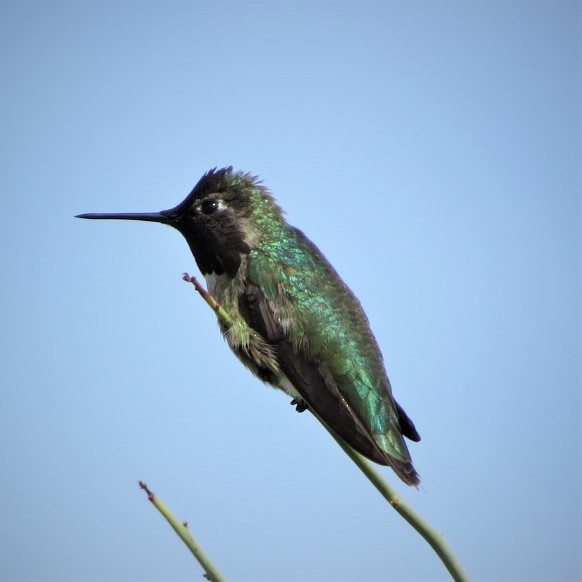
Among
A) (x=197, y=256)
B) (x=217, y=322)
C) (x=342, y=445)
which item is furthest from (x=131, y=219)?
(x=342, y=445)

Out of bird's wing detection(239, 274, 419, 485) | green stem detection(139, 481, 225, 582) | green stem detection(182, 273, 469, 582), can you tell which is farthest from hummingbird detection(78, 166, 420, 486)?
green stem detection(139, 481, 225, 582)

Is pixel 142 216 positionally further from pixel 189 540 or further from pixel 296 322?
pixel 189 540

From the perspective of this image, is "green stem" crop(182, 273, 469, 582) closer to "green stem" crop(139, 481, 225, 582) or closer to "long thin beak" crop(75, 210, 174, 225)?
"green stem" crop(139, 481, 225, 582)

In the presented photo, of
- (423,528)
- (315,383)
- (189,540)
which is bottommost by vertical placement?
(423,528)

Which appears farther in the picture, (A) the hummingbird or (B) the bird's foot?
(B) the bird's foot

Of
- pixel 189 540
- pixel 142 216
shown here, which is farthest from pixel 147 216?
pixel 189 540

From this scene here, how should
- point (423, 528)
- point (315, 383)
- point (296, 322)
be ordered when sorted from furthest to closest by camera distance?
Answer: point (296, 322) → point (315, 383) → point (423, 528)

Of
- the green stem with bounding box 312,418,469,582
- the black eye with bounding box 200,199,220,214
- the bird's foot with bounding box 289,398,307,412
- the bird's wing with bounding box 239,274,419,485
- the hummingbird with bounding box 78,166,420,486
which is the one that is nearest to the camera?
the green stem with bounding box 312,418,469,582
